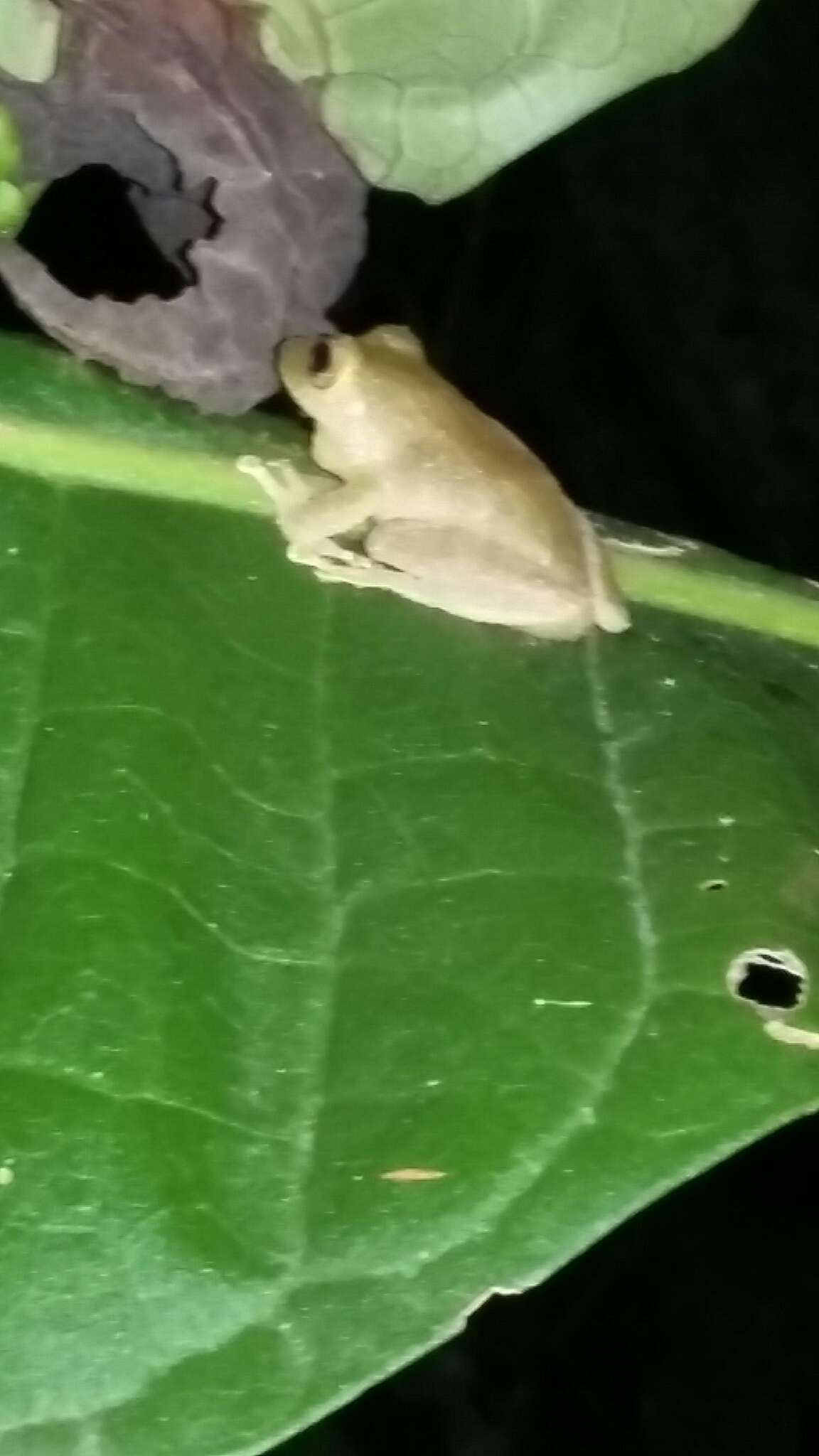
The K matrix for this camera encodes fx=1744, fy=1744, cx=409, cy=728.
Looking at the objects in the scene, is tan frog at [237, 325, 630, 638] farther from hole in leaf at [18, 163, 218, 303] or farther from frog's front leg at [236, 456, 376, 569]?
hole in leaf at [18, 163, 218, 303]

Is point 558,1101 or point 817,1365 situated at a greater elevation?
point 558,1101

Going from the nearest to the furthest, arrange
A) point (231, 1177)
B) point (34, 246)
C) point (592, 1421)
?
1. point (231, 1177)
2. point (34, 246)
3. point (592, 1421)

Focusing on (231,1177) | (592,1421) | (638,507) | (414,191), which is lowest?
(592,1421)

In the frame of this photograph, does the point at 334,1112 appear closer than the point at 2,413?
Yes

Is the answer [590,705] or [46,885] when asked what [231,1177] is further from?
[590,705]

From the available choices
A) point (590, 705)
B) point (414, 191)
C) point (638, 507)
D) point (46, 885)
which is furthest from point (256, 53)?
point (638, 507)

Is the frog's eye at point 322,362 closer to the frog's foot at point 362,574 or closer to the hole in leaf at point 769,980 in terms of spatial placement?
the frog's foot at point 362,574

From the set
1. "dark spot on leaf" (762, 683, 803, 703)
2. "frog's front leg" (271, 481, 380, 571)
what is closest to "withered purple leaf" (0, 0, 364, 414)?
"frog's front leg" (271, 481, 380, 571)
